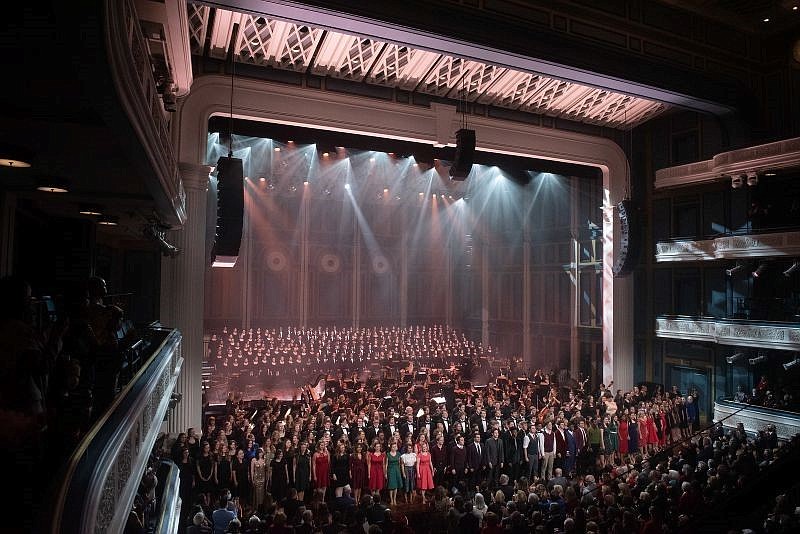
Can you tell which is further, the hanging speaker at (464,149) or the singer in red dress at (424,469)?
the hanging speaker at (464,149)

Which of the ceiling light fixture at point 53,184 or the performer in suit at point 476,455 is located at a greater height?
the ceiling light fixture at point 53,184

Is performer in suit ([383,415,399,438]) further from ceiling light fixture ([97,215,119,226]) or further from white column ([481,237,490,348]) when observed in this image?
white column ([481,237,490,348])

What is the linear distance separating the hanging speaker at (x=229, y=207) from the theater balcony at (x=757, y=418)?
10074 millimetres

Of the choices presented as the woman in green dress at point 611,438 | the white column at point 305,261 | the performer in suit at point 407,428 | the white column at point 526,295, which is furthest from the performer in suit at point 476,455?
the white column at point 305,261

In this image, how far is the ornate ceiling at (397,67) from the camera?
11.1 m

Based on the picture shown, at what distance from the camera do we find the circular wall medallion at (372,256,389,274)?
907 inches

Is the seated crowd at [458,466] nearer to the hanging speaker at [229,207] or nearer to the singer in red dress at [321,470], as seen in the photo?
the singer in red dress at [321,470]

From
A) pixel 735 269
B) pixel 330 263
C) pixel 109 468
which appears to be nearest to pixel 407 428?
pixel 109 468

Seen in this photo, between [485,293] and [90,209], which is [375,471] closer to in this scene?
[90,209]

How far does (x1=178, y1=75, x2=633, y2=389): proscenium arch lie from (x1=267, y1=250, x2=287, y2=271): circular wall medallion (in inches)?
347

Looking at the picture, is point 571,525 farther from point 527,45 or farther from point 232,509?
point 527,45

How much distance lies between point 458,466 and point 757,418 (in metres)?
7.70

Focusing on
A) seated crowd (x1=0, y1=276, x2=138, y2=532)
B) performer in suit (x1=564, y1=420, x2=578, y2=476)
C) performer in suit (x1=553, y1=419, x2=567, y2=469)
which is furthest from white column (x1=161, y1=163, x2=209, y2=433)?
performer in suit (x1=564, y1=420, x2=578, y2=476)

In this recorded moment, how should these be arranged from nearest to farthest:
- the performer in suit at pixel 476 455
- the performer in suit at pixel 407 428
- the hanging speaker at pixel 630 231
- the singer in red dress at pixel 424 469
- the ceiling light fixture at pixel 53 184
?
the ceiling light fixture at pixel 53 184, the singer in red dress at pixel 424 469, the performer in suit at pixel 476 455, the performer in suit at pixel 407 428, the hanging speaker at pixel 630 231
